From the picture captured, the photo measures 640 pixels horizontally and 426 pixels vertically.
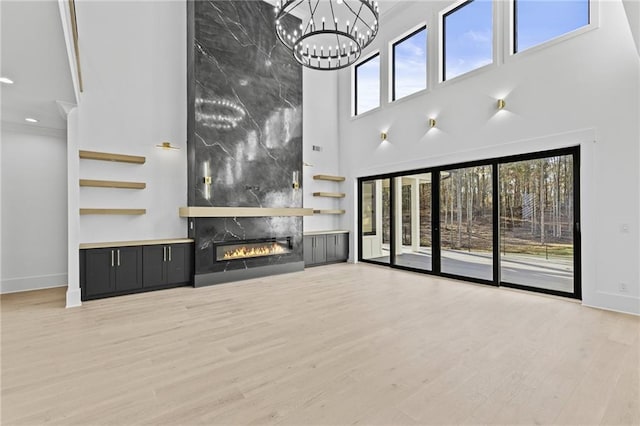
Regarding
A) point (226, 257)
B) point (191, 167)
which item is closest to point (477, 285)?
point (226, 257)

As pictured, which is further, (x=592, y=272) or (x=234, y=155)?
(x=234, y=155)

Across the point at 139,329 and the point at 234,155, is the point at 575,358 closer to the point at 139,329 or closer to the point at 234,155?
the point at 139,329

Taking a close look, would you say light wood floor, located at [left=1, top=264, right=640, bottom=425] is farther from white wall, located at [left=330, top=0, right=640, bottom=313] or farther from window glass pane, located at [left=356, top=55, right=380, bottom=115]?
window glass pane, located at [left=356, top=55, right=380, bottom=115]

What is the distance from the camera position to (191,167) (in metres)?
5.68

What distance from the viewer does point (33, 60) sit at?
3090mm

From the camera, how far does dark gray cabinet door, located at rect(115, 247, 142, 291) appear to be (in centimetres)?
478

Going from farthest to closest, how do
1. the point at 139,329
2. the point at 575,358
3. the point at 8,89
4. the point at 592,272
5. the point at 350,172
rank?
the point at 350,172 → the point at 592,272 → the point at 8,89 → the point at 139,329 → the point at 575,358

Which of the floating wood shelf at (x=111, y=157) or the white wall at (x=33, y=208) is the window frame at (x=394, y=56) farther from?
the white wall at (x=33, y=208)

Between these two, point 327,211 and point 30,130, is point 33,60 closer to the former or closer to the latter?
point 30,130

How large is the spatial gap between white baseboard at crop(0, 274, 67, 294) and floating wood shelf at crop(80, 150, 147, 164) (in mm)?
2291

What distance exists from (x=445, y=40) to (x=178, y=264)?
22.0 ft

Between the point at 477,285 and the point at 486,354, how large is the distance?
9.39ft

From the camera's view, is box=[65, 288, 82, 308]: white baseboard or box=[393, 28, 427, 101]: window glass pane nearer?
box=[65, 288, 82, 308]: white baseboard

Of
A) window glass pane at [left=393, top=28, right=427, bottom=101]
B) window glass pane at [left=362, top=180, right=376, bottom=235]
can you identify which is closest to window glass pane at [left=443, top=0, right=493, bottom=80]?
window glass pane at [left=393, top=28, right=427, bottom=101]
